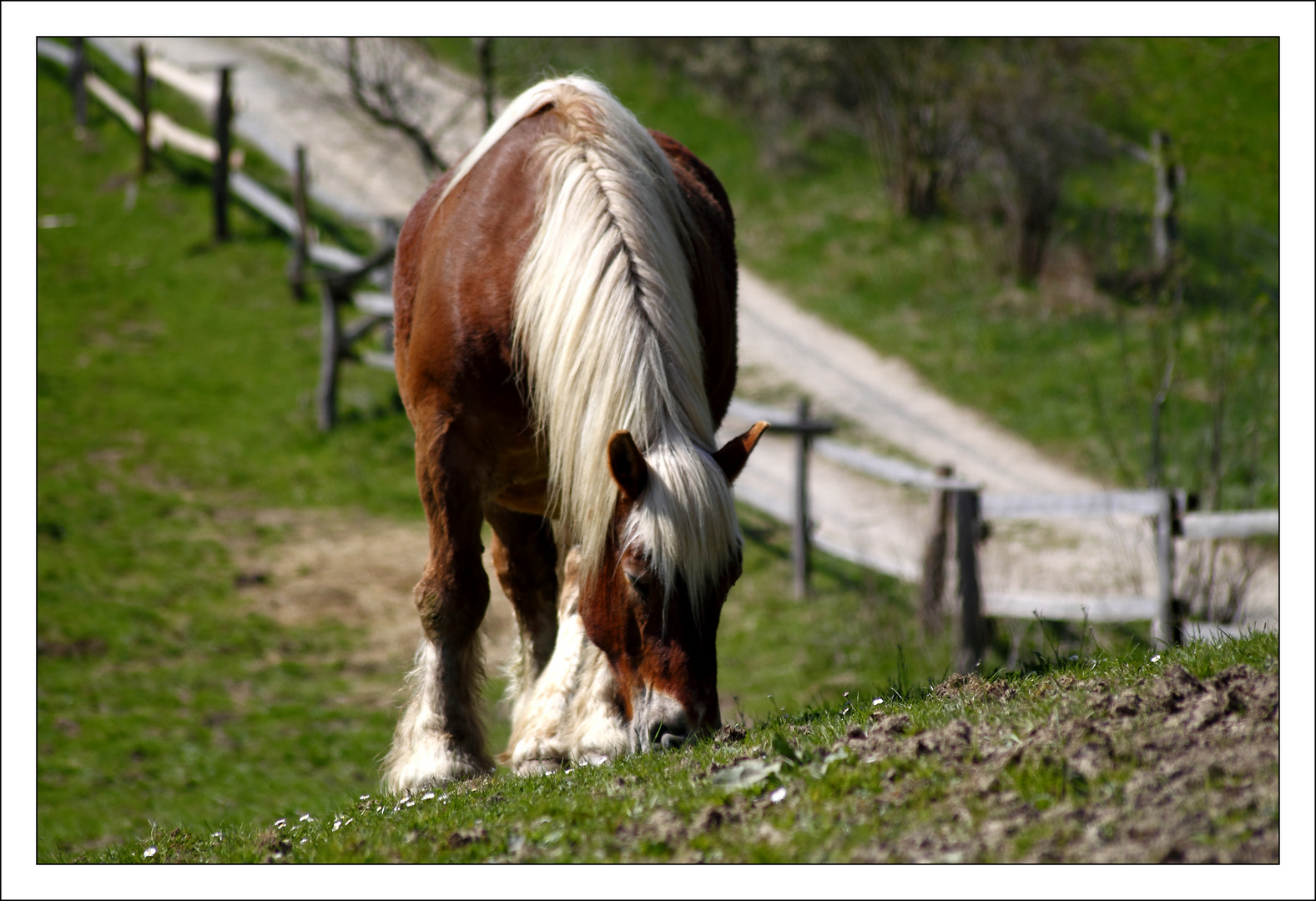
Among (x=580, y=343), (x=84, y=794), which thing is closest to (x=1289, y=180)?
(x=580, y=343)

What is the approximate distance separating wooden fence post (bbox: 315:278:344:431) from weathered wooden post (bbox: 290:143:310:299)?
276 cm

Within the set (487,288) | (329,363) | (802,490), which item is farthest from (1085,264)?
(487,288)

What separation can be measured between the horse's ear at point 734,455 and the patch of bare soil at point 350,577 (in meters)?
6.01

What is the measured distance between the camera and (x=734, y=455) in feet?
12.7

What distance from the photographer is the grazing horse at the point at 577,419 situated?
12.0 ft

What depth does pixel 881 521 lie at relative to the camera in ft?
38.5

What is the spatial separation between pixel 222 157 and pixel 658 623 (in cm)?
1635

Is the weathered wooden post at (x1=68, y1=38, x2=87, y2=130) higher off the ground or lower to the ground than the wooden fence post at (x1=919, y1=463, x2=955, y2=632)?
higher

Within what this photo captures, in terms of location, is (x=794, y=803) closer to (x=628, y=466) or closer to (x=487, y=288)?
(x=628, y=466)

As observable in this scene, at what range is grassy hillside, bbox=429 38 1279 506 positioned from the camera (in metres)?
10.7

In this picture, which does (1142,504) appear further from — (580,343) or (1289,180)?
(580,343)

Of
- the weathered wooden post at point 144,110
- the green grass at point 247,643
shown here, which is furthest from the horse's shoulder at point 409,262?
the weathered wooden post at point 144,110

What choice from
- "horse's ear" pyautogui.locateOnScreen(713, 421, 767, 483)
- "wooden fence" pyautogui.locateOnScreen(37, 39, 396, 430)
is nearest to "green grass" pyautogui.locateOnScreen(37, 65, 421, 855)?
"wooden fence" pyautogui.locateOnScreen(37, 39, 396, 430)

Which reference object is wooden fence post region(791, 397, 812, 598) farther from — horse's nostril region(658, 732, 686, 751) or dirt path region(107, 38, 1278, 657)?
horse's nostril region(658, 732, 686, 751)
